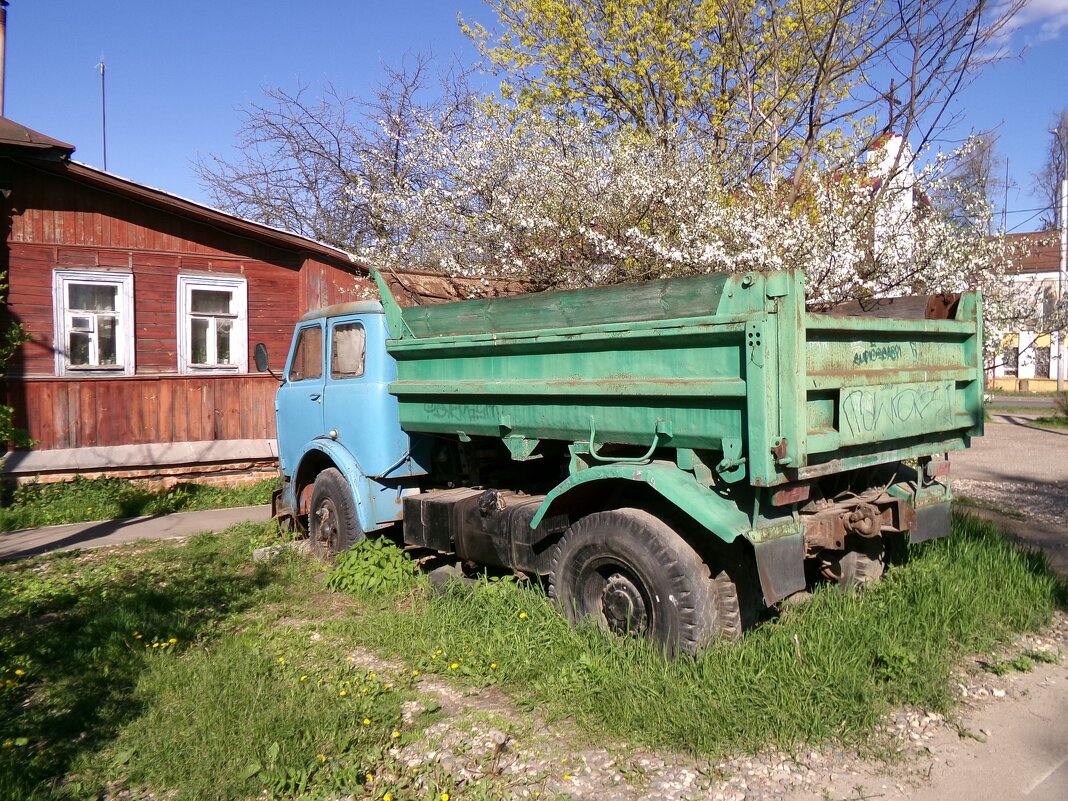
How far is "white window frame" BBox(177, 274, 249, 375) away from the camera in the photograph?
1143 cm

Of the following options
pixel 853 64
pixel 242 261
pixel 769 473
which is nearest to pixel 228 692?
pixel 769 473

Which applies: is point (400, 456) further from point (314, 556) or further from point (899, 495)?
point (899, 495)

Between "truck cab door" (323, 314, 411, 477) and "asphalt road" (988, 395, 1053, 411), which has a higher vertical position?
"truck cab door" (323, 314, 411, 477)

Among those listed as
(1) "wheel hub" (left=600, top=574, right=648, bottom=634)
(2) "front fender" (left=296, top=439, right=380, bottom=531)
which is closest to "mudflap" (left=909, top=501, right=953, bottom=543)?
(1) "wheel hub" (left=600, top=574, right=648, bottom=634)

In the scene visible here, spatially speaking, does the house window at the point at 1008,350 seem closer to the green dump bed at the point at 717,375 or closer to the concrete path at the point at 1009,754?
the green dump bed at the point at 717,375

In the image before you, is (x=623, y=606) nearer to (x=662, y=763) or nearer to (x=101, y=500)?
(x=662, y=763)

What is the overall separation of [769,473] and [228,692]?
9.37 ft

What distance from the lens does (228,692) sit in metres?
4.11

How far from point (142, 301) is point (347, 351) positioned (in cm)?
601

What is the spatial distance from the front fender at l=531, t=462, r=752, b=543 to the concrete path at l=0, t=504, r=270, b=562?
6092 mm

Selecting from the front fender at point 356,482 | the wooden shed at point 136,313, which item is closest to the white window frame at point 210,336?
the wooden shed at point 136,313

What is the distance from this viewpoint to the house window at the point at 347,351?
6418mm

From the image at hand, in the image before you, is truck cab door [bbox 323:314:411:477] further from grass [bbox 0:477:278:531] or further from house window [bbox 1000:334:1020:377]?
house window [bbox 1000:334:1020:377]

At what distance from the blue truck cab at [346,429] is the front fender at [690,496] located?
2285mm
